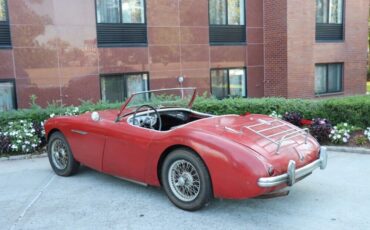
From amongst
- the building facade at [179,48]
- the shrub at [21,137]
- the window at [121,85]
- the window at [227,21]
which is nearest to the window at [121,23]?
the building facade at [179,48]

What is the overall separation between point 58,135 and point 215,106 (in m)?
3.78

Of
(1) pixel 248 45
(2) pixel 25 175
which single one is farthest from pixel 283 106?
(1) pixel 248 45

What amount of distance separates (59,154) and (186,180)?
8.49 ft

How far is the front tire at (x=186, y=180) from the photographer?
4.16m

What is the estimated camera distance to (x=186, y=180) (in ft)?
14.3

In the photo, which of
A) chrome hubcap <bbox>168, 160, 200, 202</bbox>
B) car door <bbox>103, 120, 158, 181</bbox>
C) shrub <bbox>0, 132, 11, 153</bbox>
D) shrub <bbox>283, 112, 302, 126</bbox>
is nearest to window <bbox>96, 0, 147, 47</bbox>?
shrub <bbox>0, 132, 11, 153</bbox>

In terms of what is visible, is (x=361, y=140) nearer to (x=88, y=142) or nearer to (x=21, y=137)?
(x=88, y=142)

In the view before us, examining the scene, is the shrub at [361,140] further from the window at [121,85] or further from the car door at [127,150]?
the window at [121,85]

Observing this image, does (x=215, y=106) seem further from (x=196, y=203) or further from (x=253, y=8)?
(x=253, y=8)

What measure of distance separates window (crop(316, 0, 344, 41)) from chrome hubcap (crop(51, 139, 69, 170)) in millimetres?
12392

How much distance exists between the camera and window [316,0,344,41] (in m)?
15.4

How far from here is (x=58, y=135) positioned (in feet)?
19.5

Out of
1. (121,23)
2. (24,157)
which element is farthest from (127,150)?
(121,23)

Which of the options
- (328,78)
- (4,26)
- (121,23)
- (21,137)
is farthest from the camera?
(328,78)
